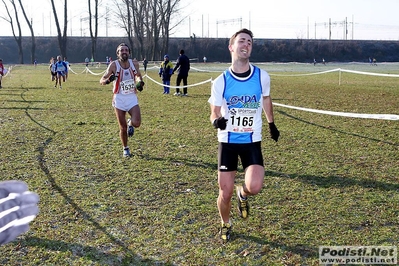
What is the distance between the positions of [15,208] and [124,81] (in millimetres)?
3189

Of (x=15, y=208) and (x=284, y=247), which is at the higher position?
(x=15, y=208)

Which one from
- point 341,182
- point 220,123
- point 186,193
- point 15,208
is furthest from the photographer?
point 341,182

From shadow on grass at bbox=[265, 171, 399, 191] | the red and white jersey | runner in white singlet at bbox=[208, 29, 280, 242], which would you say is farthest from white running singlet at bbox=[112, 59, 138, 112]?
runner in white singlet at bbox=[208, 29, 280, 242]

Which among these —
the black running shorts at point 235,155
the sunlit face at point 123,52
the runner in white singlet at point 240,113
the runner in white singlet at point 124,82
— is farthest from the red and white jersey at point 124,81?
the black running shorts at point 235,155

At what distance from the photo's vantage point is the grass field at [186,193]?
4316 mm

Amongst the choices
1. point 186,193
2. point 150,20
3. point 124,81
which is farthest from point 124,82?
point 150,20

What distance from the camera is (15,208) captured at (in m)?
5.37

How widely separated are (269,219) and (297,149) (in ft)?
13.1

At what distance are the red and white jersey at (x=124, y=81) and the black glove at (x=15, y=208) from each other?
7.52 ft

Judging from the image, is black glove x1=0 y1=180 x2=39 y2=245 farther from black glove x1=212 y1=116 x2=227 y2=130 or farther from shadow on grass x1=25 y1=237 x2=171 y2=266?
black glove x1=212 y1=116 x2=227 y2=130

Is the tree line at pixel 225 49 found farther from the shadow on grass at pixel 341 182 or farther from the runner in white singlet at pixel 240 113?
the runner in white singlet at pixel 240 113

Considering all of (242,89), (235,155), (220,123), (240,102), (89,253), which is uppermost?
(242,89)

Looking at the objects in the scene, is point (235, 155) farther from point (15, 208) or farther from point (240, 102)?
point (15, 208)

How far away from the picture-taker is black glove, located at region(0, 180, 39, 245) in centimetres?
470
